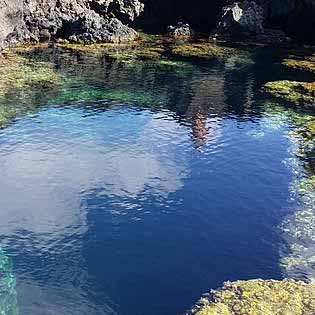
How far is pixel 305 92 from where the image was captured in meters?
58.2

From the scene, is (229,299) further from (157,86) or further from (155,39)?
(155,39)

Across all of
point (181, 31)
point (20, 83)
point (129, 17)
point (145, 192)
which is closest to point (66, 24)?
point (129, 17)

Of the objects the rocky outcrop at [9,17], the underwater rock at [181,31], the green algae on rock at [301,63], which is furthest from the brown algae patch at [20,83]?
the green algae on rock at [301,63]

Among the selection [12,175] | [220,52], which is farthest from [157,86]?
[12,175]

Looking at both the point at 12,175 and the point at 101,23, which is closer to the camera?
the point at 12,175

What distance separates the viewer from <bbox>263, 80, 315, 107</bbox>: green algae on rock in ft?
182

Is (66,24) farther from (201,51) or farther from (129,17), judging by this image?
(201,51)

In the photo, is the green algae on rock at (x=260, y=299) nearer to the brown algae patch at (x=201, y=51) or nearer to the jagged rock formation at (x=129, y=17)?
the jagged rock formation at (x=129, y=17)

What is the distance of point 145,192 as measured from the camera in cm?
3528

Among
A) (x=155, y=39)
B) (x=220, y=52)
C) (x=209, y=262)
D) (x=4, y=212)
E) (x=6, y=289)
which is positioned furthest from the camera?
(x=155, y=39)

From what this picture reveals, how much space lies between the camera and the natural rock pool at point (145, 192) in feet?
86.7

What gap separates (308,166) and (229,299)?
1974 cm

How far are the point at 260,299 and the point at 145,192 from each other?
14.0 meters

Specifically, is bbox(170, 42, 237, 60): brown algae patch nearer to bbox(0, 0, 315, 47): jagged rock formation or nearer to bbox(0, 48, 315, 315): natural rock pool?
bbox(0, 0, 315, 47): jagged rock formation
